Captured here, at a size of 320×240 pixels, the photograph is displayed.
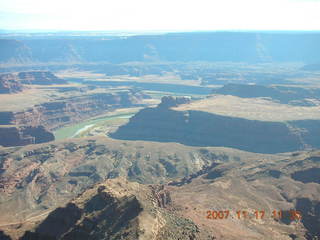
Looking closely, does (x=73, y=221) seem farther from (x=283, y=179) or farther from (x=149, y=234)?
(x=283, y=179)

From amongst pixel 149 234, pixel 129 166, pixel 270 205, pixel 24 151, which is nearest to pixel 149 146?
pixel 129 166

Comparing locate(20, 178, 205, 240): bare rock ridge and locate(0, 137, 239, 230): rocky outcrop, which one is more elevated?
locate(20, 178, 205, 240): bare rock ridge
